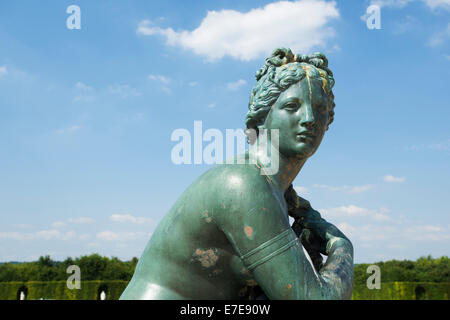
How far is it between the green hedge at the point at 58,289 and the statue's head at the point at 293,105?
1419 inches

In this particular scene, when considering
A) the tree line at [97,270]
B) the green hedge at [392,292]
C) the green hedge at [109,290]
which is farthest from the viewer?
the tree line at [97,270]

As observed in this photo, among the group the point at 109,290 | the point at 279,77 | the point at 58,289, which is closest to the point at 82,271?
the point at 58,289

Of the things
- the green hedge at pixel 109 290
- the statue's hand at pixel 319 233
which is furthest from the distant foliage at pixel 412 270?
the statue's hand at pixel 319 233

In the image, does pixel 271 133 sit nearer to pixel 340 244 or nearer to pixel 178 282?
pixel 340 244

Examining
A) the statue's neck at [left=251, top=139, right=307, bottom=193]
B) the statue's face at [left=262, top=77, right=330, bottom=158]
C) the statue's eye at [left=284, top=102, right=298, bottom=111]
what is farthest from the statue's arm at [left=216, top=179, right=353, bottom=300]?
the statue's eye at [left=284, top=102, right=298, bottom=111]

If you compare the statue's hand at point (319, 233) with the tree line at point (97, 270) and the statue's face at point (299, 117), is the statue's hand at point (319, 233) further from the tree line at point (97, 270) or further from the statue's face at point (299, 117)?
the tree line at point (97, 270)

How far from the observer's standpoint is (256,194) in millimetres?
2406

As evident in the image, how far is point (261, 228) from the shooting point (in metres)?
2.34

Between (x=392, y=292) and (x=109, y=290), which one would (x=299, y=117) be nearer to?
(x=392, y=292)

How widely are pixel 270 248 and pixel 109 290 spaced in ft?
121

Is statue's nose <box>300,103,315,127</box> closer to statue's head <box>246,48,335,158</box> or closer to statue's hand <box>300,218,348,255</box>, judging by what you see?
statue's head <box>246,48,335,158</box>

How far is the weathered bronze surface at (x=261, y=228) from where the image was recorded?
235 cm
